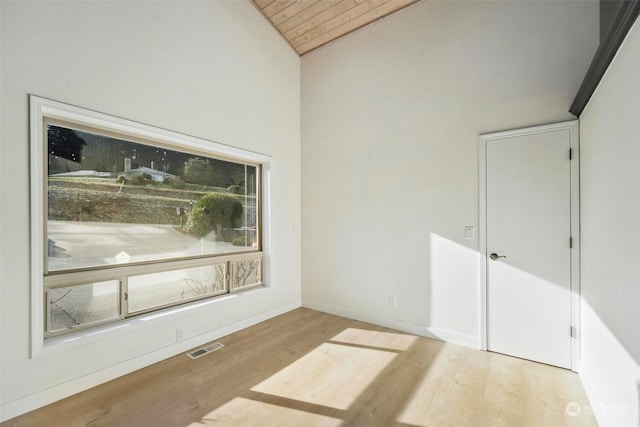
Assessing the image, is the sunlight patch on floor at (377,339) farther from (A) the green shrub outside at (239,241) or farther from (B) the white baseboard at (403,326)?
(A) the green shrub outside at (239,241)

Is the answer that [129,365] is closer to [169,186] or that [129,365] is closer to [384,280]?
[169,186]

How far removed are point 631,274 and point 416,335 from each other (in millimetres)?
2378

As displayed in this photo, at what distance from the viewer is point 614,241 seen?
1723 mm

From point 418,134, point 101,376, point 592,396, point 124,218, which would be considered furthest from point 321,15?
point 592,396

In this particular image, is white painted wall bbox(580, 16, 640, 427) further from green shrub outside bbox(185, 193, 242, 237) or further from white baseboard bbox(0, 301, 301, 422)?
green shrub outside bbox(185, 193, 242, 237)

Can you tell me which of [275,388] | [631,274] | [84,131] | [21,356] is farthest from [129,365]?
[631,274]

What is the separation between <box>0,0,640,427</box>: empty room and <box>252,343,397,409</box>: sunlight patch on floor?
3 cm

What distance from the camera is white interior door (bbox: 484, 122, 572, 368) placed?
269 cm

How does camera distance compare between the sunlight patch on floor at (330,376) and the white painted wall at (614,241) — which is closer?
the white painted wall at (614,241)

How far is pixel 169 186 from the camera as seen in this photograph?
10.4 feet

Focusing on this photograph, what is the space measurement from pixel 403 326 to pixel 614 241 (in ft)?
7.82

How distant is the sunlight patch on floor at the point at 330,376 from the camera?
7.70 ft

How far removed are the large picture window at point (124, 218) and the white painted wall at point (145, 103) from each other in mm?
124

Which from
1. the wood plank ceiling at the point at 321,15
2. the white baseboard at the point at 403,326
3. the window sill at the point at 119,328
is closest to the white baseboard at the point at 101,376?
the window sill at the point at 119,328
